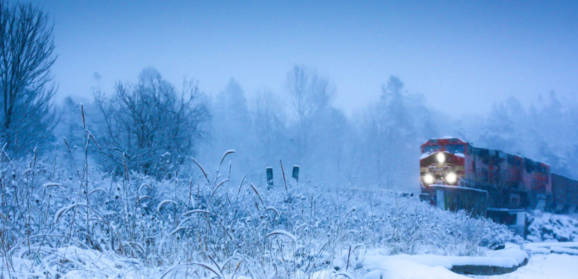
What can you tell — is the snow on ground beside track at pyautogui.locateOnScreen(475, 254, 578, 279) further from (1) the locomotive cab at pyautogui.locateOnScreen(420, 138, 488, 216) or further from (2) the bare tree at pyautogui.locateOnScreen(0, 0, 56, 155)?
(2) the bare tree at pyautogui.locateOnScreen(0, 0, 56, 155)

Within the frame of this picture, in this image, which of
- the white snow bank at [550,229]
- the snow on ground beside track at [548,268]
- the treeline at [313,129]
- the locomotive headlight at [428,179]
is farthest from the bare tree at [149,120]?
the white snow bank at [550,229]

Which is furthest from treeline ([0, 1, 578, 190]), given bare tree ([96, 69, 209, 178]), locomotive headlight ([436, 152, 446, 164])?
locomotive headlight ([436, 152, 446, 164])

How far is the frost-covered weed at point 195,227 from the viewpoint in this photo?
2433 mm

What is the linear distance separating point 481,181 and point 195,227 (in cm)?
1087

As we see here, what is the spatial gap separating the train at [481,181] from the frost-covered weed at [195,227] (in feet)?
3.36

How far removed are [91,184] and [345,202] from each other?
4327mm

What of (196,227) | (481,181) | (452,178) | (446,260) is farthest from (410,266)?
(481,181)

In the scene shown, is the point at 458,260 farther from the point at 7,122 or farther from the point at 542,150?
the point at 542,150

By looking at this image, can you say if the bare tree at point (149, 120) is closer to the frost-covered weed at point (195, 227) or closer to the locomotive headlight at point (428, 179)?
the frost-covered weed at point (195, 227)

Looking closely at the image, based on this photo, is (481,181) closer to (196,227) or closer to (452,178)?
(452,178)

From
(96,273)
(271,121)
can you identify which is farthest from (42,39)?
(271,121)

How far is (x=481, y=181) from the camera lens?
11562 mm

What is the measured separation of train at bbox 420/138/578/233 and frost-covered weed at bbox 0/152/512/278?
3.36 ft

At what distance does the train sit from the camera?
28.3 feet
